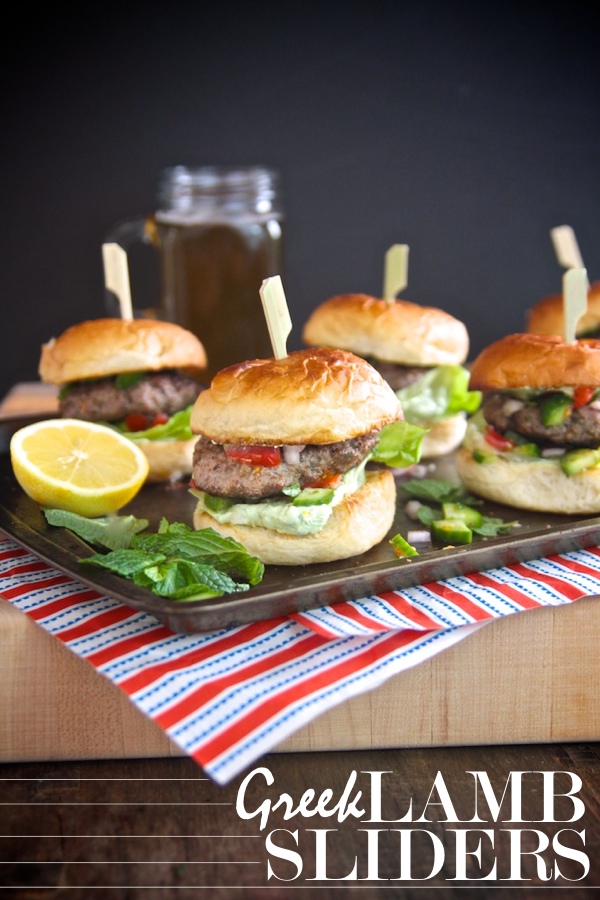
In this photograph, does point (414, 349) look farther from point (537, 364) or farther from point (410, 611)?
point (410, 611)

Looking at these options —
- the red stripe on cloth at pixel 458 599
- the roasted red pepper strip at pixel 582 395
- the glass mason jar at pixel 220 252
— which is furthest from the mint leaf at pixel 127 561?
the glass mason jar at pixel 220 252

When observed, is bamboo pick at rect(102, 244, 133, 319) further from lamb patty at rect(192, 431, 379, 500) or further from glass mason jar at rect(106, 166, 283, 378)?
lamb patty at rect(192, 431, 379, 500)

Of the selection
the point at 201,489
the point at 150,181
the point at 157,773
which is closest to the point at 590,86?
the point at 150,181

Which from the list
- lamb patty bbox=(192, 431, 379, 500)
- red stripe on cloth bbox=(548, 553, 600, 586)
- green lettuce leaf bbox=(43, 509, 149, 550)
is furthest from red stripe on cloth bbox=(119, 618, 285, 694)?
red stripe on cloth bbox=(548, 553, 600, 586)

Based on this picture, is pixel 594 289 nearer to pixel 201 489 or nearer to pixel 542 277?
pixel 542 277

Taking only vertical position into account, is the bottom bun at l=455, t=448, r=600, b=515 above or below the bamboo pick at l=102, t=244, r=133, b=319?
below

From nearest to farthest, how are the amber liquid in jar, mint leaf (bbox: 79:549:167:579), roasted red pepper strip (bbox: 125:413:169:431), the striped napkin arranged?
the striped napkin < mint leaf (bbox: 79:549:167:579) < roasted red pepper strip (bbox: 125:413:169:431) < the amber liquid in jar
